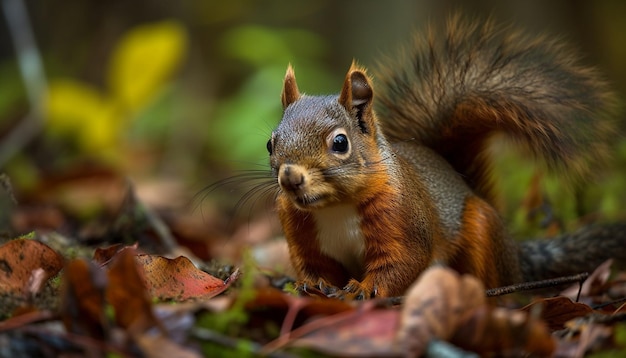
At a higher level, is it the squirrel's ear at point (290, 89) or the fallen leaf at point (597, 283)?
the squirrel's ear at point (290, 89)

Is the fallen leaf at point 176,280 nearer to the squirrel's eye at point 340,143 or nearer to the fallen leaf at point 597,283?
the squirrel's eye at point 340,143

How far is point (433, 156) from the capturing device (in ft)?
10.3

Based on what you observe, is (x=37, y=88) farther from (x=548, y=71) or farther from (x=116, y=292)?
(x=116, y=292)

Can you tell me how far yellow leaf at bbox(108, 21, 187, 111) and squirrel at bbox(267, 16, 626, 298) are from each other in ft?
9.55

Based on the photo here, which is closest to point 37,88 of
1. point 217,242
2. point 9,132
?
point 9,132

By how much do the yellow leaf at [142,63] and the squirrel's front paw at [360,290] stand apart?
3792 mm

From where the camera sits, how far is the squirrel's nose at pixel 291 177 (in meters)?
2.27

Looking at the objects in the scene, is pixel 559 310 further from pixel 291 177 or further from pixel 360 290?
pixel 291 177

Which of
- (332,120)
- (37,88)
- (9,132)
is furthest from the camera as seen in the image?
(9,132)

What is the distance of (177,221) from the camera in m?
4.28

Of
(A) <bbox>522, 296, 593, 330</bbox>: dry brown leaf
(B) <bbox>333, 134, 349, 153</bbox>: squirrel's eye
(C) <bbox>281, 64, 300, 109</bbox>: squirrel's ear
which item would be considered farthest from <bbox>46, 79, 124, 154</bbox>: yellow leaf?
(A) <bbox>522, 296, 593, 330</bbox>: dry brown leaf

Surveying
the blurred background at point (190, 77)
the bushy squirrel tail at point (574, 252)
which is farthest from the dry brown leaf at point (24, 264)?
the blurred background at point (190, 77)

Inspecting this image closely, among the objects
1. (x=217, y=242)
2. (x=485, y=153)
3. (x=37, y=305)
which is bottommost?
(x=217, y=242)

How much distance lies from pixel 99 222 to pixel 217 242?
0.64m
